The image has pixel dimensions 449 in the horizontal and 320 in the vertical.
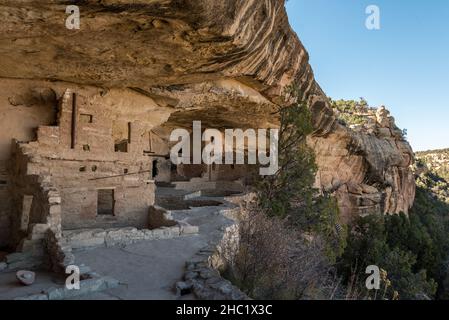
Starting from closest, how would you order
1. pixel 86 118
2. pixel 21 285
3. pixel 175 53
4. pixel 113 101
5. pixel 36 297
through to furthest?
1. pixel 36 297
2. pixel 21 285
3. pixel 175 53
4. pixel 86 118
5. pixel 113 101

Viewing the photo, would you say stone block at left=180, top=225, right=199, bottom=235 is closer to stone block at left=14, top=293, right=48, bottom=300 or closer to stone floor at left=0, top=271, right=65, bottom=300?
stone floor at left=0, top=271, right=65, bottom=300

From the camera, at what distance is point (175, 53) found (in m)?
4.88

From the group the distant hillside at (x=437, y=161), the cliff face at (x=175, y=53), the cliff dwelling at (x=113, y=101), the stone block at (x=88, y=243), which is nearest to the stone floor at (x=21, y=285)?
the cliff dwelling at (x=113, y=101)

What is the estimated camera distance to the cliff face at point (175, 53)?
3570mm

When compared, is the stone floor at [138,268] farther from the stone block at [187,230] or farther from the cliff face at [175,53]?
the cliff face at [175,53]

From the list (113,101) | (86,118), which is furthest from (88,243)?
(113,101)

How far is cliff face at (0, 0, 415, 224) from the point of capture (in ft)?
11.7

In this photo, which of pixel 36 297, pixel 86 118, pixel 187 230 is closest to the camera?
pixel 36 297

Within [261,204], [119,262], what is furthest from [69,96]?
[261,204]

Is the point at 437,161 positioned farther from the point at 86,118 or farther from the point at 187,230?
the point at 86,118

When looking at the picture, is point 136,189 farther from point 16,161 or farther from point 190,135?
point 190,135

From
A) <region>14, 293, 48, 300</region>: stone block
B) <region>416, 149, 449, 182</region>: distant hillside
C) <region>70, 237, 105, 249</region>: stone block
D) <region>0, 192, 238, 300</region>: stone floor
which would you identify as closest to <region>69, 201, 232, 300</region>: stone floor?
<region>0, 192, 238, 300</region>: stone floor

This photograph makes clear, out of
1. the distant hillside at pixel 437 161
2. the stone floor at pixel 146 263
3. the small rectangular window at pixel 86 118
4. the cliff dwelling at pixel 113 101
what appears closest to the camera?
the stone floor at pixel 146 263

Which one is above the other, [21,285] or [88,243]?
[88,243]
